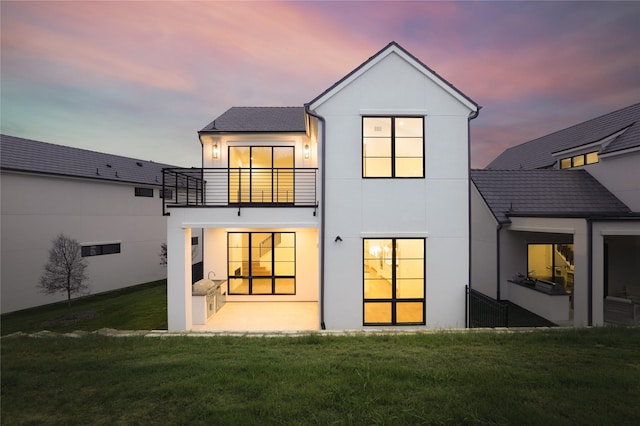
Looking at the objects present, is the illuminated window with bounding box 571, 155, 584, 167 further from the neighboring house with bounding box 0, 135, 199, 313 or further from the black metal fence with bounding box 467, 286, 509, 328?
the neighboring house with bounding box 0, 135, 199, 313

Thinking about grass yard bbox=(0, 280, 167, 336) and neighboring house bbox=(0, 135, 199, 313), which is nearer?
grass yard bbox=(0, 280, 167, 336)

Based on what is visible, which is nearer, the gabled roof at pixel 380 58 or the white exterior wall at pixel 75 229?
the gabled roof at pixel 380 58

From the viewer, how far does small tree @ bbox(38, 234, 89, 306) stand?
13.7 m

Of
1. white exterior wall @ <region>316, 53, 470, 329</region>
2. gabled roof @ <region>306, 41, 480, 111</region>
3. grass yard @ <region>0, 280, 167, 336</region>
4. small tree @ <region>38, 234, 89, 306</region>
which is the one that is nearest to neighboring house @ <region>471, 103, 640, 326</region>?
white exterior wall @ <region>316, 53, 470, 329</region>

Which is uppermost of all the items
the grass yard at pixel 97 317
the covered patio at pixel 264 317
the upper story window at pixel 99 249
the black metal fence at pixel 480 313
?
the upper story window at pixel 99 249

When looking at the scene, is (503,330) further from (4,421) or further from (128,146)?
(128,146)

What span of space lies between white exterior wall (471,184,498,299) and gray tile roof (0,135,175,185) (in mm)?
20729

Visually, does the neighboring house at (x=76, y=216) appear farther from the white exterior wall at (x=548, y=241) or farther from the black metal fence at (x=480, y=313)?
the white exterior wall at (x=548, y=241)

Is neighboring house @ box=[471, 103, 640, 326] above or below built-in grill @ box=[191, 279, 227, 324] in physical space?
above

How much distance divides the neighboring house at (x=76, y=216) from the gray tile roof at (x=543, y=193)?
20849 mm

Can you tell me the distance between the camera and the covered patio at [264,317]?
8.68 m

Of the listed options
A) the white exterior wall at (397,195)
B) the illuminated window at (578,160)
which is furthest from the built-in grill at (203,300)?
the illuminated window at (578,160)

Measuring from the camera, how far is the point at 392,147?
8.30 metres

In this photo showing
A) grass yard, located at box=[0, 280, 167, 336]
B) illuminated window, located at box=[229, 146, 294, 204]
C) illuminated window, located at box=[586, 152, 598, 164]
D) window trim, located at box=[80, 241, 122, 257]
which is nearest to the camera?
grass yard, located at box=[0, 280, 167, 336]
